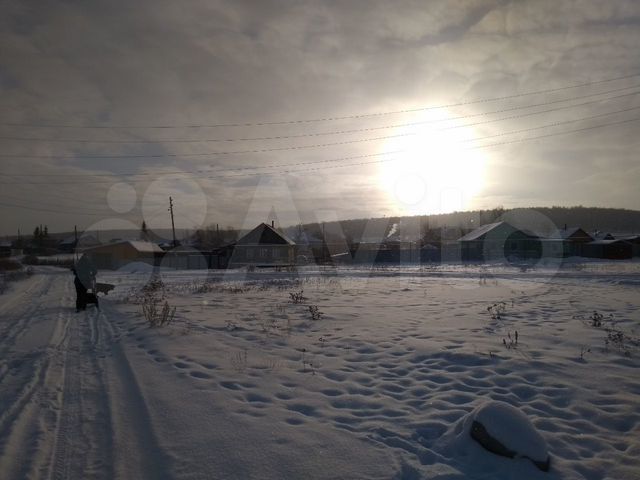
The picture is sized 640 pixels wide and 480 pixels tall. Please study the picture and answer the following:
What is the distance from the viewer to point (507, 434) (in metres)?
3.64

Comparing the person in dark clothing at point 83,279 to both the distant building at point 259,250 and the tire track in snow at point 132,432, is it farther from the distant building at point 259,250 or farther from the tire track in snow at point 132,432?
the distant building at point 259,250

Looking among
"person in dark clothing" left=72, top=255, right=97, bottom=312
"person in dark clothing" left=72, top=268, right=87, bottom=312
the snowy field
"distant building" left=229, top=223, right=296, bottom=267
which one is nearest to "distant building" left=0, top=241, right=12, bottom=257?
"distant building" left=229, top=223, right=296, bottom=267

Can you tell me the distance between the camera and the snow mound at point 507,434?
355cm

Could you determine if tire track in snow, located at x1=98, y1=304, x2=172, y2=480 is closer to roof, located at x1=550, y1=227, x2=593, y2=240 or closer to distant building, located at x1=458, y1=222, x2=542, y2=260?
distant building, located at x1=458, y1=222, x2=542, y2=260

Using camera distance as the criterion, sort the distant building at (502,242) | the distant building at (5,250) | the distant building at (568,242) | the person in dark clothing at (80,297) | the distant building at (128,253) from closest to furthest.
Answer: the person in dark clothing at (80,297) < the distant building at (502,242) < the distant building at (128,253) < the distant building at (568,242) < the distant building at (5,250)

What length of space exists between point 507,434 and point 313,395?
241 centimetres

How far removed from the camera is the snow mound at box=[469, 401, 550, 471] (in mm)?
3547

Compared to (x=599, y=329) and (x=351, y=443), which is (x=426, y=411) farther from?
(x=599, y=329)

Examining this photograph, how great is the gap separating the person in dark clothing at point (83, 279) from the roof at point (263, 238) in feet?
106

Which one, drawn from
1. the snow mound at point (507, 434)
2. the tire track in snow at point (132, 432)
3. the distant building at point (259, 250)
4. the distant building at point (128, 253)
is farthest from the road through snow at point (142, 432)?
the distant building at point (128, 253)

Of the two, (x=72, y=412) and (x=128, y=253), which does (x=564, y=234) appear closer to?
(x=128, y=253)

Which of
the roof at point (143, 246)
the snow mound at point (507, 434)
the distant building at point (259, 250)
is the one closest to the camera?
the snow mound at point (507, 434)

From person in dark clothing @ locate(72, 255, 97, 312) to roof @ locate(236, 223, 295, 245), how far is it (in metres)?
32.4

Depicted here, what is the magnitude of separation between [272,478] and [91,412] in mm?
2653
